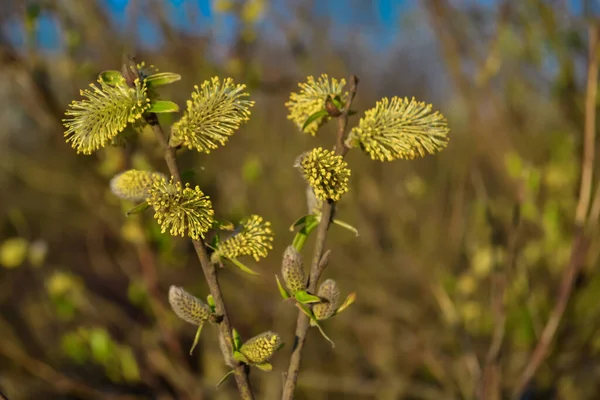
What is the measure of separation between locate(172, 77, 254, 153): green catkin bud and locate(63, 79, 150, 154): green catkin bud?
0.06 meters

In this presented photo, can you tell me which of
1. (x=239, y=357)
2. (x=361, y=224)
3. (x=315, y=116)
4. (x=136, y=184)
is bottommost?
(x=361, y=224)

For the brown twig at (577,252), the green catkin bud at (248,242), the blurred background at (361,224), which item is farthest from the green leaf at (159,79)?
the brown twig at (577,252)

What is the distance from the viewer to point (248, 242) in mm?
947

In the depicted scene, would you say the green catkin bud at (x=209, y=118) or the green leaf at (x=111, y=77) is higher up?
the green leaf at (x=111, y=77)

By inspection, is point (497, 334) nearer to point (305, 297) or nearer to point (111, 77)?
point (305, 297)

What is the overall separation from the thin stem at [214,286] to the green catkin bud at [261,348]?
2cm

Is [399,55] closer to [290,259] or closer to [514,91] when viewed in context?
[514,91]

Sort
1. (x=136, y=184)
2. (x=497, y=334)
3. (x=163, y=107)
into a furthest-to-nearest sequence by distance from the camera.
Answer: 1. (x=497, y=334)
2. (x=136, y=184)
3. (x=163, y=107)

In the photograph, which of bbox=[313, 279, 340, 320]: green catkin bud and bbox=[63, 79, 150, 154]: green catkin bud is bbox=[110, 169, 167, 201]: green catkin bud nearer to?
bbox=[63, 79, 150, 154]: green catkin bud

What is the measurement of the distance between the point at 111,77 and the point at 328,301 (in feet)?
1.59

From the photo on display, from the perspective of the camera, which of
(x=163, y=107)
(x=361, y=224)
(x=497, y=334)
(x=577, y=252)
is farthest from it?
(x=361, y=224)

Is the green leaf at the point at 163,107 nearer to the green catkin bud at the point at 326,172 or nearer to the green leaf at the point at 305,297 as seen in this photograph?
the green catkin bud at the point at 326,172

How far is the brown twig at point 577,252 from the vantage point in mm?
1737

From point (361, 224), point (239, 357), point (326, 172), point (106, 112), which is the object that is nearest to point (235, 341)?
point (239, 357)
